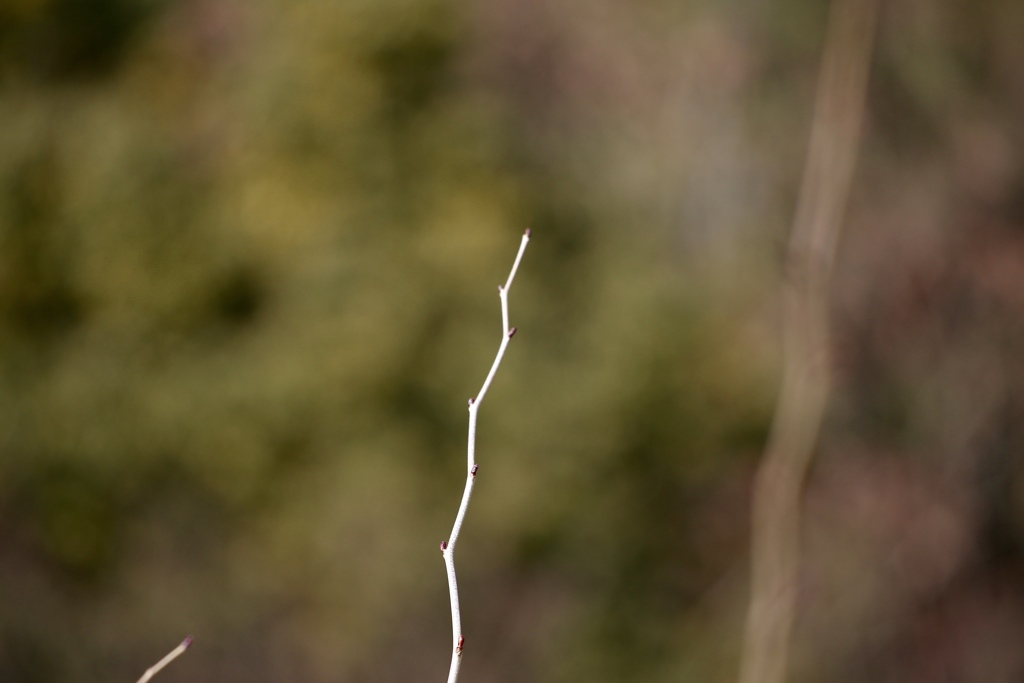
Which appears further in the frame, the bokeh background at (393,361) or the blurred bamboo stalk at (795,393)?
the bokeh background at (393,361)

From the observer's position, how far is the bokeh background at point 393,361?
222cm

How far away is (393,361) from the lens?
2.29 m

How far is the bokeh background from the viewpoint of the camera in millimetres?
2219

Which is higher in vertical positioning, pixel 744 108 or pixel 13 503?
pixel 744 108

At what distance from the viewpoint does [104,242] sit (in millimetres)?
2289

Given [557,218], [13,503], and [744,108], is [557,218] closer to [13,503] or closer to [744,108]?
[744,108]

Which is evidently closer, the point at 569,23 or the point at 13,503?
the point at 13,503

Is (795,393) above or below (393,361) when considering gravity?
above

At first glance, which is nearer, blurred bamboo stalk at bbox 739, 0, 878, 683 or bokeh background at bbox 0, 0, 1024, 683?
blurred bamboo stalk at bbox 739, 0, 878, 683

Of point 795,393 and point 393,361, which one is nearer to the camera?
point 795,393

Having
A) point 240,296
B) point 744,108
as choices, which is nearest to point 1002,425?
point 744,108

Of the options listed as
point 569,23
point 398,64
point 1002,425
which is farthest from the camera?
point 569,23

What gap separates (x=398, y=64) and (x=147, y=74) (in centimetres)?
74

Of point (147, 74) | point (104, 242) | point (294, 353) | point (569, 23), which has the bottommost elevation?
point (294, 353)
